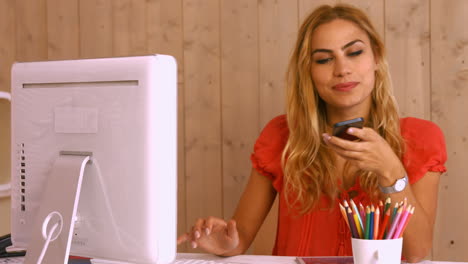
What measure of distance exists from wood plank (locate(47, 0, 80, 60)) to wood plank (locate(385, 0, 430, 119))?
1249 mm

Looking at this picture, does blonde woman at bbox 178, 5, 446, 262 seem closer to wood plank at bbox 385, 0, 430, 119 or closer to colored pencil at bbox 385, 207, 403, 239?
wood plank at bbox 385, 0, 430, 119

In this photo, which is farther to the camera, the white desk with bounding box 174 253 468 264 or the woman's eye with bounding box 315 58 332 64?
the woman's eye with bounding box 315 58 332 64

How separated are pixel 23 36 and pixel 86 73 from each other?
63.3 inches

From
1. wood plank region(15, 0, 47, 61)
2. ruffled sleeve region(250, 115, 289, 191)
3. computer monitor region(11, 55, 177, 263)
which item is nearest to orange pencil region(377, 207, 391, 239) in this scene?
computer monitor region(11, 55, 177, 263)

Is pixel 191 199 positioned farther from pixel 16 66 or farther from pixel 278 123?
pixel 16 66

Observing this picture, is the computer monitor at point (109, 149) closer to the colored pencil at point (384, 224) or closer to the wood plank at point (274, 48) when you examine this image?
the colored pencil at point (384, 224)

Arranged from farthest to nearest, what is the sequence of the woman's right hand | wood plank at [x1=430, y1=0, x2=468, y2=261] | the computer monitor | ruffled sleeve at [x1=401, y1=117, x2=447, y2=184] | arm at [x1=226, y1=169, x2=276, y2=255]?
wood plank at [x1=430, y1=0, x2=468, y2=261]
arm at [x1=226, y1=169, x2=276, y2=255]
ruffled sleeve at [x1=401, y1=117, x2=447, y2=184]
the woman's right hand
the computer monitor

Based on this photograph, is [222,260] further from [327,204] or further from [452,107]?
[452,107]

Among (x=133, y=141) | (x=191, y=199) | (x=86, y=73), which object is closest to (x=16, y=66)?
(x=86, y=73)

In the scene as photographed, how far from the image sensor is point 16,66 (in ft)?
3.10

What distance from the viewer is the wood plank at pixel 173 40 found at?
2117 millimetres

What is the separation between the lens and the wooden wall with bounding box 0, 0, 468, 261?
6.25ft

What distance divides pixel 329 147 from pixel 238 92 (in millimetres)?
689

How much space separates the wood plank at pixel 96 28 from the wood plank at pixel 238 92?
19.2 inches
